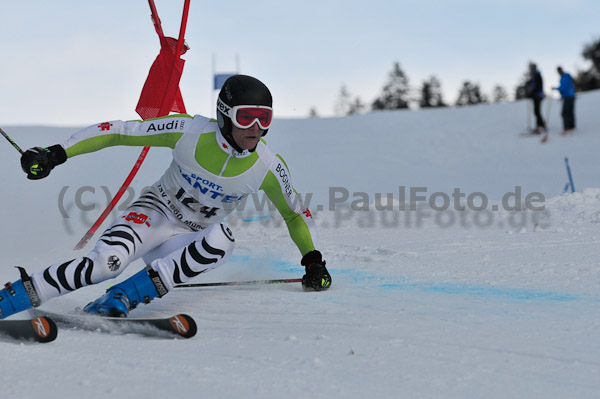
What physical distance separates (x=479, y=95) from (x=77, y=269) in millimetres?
59340

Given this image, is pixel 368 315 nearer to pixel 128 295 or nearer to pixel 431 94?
pixel 128 295

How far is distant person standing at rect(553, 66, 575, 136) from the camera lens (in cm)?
1143

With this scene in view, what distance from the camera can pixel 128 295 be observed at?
8.48 ft

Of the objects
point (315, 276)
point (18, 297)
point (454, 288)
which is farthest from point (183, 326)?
point (454, 288)

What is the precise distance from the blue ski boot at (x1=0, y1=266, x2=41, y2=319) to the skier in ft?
0.23

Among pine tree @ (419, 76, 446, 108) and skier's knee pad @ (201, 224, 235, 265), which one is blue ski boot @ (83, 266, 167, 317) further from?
pine tree @ (419, 76, 446, 108)

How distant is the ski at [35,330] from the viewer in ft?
6.68

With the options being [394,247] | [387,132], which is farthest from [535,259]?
[387,132]

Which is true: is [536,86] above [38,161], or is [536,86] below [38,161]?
above

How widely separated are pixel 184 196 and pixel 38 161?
29.0 inches

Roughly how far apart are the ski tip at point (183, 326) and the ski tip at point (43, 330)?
1.36ft

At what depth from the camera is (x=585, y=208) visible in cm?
517

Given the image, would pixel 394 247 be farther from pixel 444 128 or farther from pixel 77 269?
pixel 444 128

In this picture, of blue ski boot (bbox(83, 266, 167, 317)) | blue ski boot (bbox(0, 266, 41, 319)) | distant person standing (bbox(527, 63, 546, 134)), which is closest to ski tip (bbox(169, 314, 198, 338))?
blue ski boot (bbox(83, 266, 167, 317))
